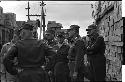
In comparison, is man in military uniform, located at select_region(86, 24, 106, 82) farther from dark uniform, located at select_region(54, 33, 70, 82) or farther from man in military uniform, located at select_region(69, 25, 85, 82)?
dark uniform, located at select_region(54, 33, 70, 82)

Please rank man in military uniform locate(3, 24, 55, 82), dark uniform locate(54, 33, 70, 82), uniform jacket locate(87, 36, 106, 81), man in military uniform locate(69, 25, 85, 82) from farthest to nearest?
dark uniform locate(54, 33, 70, 82) → uniform jacket locate(87, 36, 106, 81) → man in military uniform locate(69, 25, 85, 82) → man in military uniform locate(3, 24, 55, 82)

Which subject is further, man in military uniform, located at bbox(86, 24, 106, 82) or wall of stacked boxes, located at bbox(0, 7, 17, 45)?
wall of stacked boxes, located at bbox(0, 7, 17, 45)

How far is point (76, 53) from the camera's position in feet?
26.3

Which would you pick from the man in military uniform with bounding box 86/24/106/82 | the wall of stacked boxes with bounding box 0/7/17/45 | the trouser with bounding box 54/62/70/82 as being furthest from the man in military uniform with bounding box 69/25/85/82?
the wall of stacked boxes with bounding box 0/7/17/45

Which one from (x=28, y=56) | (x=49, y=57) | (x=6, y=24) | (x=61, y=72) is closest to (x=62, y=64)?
(x=61, y=72)

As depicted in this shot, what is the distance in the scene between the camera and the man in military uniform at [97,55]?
8.66 m

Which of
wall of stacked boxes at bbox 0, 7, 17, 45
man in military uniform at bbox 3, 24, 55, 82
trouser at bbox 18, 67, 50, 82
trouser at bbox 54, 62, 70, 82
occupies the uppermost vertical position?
wall of stacked boxes at bbox 0, 7, 17, 45

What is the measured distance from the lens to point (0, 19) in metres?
23.5

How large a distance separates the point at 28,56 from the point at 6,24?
62.1 ft

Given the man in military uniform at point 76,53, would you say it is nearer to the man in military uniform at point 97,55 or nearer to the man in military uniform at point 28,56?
the man in military uniform at point 97,55

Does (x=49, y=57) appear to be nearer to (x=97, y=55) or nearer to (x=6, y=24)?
(x=97, y=55)

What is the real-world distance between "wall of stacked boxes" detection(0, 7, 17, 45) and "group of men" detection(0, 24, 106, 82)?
39.8ft

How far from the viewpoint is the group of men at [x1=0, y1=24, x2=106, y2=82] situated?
577 centimetres

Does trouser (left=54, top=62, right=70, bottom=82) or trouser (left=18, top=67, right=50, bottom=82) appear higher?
trouser (left=18, top=67, right=50, bottom=82)
